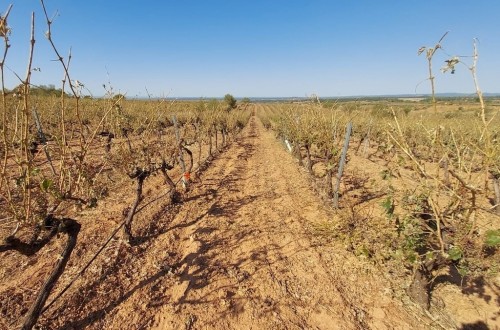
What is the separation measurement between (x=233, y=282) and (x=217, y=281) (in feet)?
0.80

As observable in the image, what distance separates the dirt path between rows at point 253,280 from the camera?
11.1ft

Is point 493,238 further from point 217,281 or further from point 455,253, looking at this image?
point 217,281

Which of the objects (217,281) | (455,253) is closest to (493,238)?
(455,253)

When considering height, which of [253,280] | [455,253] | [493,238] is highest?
[493,238]

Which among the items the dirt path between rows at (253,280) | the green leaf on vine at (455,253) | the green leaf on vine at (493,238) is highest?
the green leaf on vine at (493,238)

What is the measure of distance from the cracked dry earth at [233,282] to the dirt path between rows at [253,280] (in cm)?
1

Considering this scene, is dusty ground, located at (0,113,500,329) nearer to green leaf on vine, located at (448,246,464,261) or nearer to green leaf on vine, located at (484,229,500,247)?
green leaf on vine, located at (448,246,464,261)

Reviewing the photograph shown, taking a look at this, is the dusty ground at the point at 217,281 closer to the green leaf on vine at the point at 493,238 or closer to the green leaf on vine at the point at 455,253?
the green leaf on vine at the point at 455,253

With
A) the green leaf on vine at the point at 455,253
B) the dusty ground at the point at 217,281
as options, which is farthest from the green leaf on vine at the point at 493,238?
the dusty ground at the point at 217,281

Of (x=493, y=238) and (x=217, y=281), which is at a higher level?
(x=493, y=238)

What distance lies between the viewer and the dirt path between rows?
3369mm

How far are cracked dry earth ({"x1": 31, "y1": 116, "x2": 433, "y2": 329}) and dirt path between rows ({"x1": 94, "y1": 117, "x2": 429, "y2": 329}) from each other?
1 cm

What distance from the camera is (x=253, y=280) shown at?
160 inches

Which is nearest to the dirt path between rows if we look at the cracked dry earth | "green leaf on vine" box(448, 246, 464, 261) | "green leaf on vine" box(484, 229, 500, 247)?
the cracked dry earth
